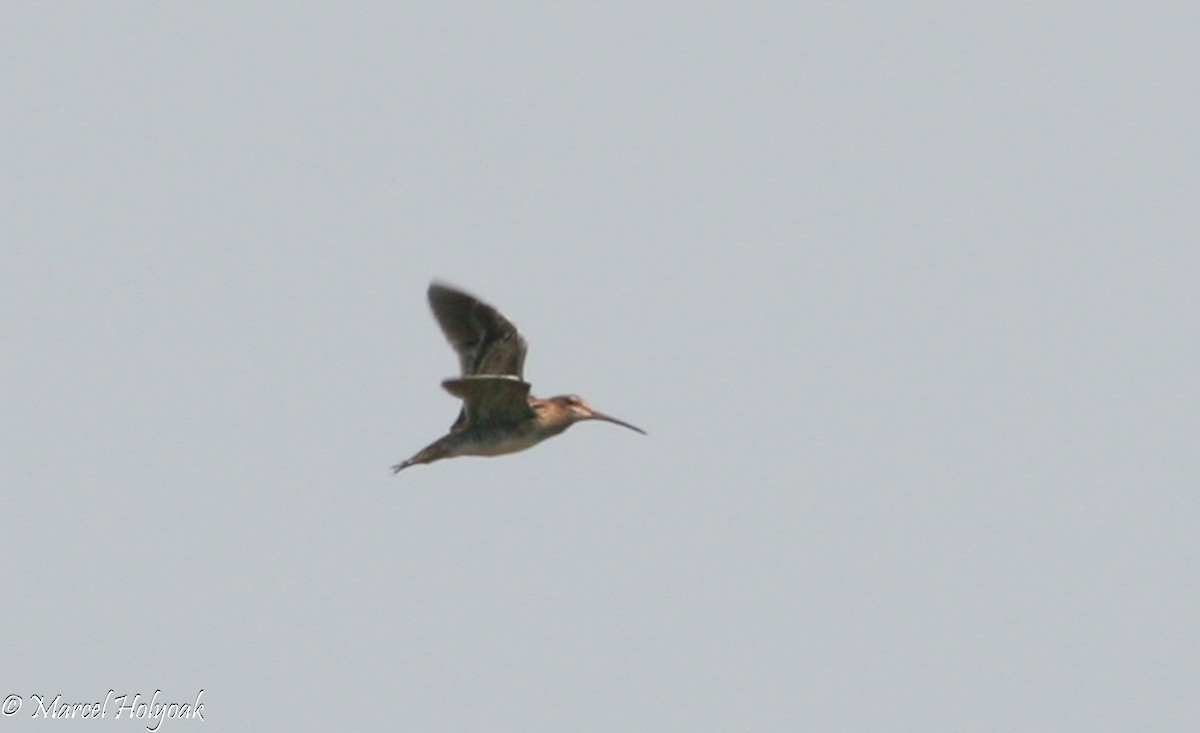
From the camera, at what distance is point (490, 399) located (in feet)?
68.9

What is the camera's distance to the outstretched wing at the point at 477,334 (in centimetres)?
2239

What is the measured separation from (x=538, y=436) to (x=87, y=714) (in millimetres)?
5459

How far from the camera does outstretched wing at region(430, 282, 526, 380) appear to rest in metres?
22.4

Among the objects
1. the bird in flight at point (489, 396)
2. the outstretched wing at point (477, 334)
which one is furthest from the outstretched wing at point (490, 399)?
the outstretched wing at point (477, 334)

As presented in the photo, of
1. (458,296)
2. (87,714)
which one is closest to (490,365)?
(458,296)

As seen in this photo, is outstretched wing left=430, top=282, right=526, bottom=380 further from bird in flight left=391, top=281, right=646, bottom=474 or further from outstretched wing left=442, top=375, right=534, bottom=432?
outstretched wing left=442, top=375, right=534, bottom=432

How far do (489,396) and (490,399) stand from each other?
10 centimetres

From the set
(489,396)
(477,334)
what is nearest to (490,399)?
(489,396)

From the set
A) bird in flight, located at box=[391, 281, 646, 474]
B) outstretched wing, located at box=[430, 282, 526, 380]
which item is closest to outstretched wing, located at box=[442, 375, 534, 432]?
bird in flight, located at box=[391, 281, 646, 474]

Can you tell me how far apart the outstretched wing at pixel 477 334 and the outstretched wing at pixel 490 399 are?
0.87 m

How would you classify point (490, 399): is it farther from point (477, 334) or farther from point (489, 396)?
point (477, 334)

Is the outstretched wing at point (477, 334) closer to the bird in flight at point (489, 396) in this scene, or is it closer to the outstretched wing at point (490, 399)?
the bird in flight at point (489, 396)

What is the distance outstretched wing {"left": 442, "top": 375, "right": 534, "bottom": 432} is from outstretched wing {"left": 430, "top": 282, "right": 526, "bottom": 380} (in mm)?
875

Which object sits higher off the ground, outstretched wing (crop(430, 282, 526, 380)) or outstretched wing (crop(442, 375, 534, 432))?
outstretched wing (crop(430, 282, 526, 380))
